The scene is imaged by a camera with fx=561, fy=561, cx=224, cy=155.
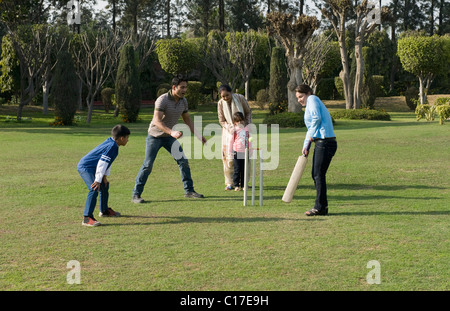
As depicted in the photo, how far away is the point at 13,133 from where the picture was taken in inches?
872

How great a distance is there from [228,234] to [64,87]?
23.4 meters

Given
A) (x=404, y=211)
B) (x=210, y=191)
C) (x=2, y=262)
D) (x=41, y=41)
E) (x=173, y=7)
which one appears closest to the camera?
(x=2, y=262)

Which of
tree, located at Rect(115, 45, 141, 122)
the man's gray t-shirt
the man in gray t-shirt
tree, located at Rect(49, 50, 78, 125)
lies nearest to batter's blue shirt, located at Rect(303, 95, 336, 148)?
the man in gray t-shirt

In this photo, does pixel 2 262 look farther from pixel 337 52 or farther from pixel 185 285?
pixel 337 52

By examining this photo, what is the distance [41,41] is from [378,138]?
22.4 metres

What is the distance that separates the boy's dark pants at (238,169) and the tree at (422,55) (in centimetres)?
3382

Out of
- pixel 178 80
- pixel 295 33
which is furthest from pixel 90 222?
pixel 295 33

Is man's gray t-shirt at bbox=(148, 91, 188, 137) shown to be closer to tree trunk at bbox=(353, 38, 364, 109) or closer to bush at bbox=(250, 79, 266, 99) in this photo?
tree trunk at bbox=(353, 38, 364, 109)

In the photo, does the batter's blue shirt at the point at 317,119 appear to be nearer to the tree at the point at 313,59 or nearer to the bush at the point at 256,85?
the tree at the point at 313,59

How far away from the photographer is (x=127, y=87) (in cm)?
3030

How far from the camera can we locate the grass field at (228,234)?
4.81 metres

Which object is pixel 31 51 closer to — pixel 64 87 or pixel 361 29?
A: pixel 64 87

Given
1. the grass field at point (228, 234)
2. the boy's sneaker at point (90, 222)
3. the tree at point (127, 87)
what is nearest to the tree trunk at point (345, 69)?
the tree at point (127, 87)

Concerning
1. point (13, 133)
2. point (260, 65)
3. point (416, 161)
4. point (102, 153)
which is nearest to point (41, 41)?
point (13, 133)
